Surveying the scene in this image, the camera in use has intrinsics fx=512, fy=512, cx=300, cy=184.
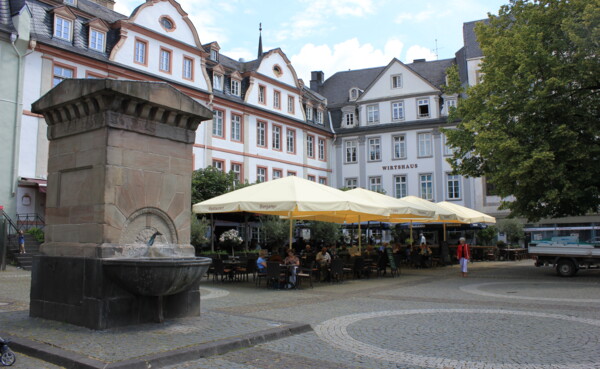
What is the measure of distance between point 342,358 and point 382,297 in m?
6.20

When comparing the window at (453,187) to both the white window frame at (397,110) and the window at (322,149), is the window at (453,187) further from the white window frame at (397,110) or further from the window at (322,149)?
the window at (322,149)

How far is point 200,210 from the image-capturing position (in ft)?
49.8

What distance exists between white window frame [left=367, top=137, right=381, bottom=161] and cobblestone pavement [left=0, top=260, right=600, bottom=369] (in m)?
30.5

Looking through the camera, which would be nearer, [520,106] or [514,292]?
[514,292]

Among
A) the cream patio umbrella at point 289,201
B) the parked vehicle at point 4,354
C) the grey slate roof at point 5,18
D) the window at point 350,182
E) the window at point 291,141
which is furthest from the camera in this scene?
the window at point 350,182

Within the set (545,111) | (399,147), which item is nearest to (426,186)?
(399,147)

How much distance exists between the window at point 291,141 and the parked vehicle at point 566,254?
75.1ft

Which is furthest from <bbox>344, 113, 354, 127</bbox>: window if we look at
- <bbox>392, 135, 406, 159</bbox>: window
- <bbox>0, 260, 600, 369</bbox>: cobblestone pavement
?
<bbox>0, 260, 600, 369</bbox>: cobblestone pavement

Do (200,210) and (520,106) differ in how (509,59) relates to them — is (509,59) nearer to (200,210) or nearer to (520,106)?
(520,106)

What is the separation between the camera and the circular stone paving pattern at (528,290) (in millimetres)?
12125

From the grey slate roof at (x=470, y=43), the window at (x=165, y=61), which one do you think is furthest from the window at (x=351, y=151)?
the window at (x=165, y=61)

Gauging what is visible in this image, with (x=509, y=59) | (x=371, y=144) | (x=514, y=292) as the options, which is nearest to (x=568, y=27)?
(x=509, y=59)

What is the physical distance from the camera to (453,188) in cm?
4072

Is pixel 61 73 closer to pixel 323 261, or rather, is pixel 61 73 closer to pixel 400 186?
pixel 323 261
